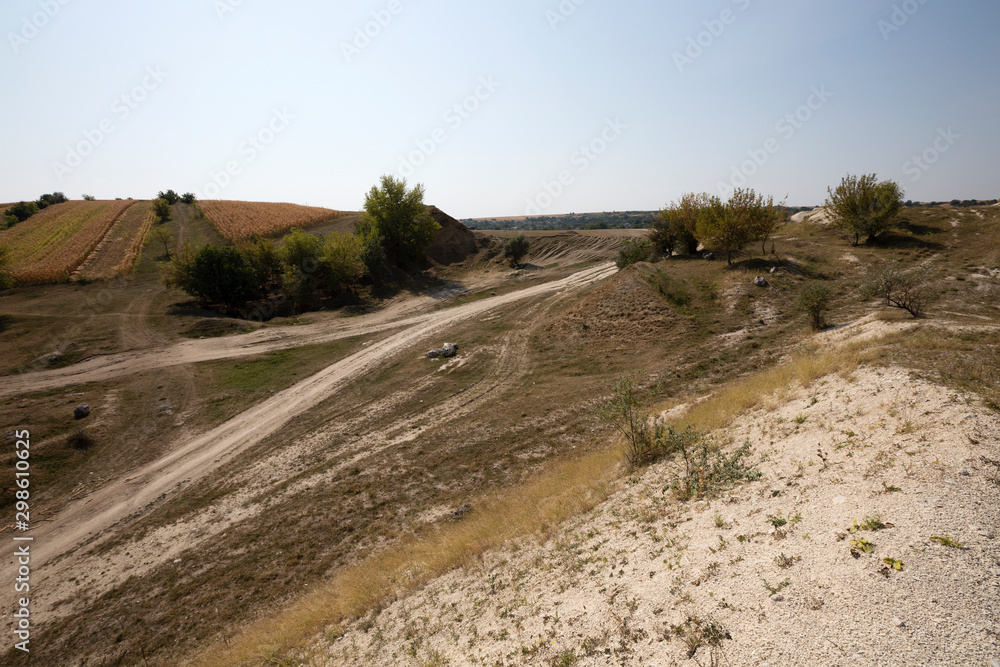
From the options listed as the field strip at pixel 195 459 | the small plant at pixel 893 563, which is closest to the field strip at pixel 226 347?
the field strip at pixel 195 459

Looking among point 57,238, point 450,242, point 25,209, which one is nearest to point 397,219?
point 450,242

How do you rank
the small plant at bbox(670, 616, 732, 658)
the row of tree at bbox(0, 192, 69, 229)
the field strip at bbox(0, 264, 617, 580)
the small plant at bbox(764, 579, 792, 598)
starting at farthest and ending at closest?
the row of tree at bbox(0, 192, 69, 229) < the field strip at bbox(0, 264, 617, 580) < the small plant at bbox(764, 579, 792, 598) < the small plant at bbox(670, 616, 732, 658)

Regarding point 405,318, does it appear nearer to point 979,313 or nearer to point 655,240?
point 655,240

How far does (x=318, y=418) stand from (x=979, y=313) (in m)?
30.2

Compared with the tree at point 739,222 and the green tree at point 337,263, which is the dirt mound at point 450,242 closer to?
the green tree at point 337,263

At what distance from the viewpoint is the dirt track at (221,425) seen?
13.3 meters

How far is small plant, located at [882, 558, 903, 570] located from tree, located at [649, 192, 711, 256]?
30259 millimetres

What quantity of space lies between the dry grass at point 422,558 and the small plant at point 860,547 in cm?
496

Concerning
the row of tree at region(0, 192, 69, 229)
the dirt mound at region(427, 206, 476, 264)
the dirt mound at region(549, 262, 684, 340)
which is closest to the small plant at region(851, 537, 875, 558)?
the dirt mound at region(549, 262, 684, 340)

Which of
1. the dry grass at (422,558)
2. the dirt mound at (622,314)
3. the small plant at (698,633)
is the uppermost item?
the dirt mound at (622,314)

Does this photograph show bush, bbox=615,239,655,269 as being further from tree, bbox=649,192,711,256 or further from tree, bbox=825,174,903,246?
tree, bbox=825,174,903,246

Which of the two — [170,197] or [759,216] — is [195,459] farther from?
[170,197]

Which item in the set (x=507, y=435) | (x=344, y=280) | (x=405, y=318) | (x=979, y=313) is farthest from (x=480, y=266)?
(x=979, y=313)

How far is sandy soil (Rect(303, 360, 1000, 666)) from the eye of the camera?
4379 mm
